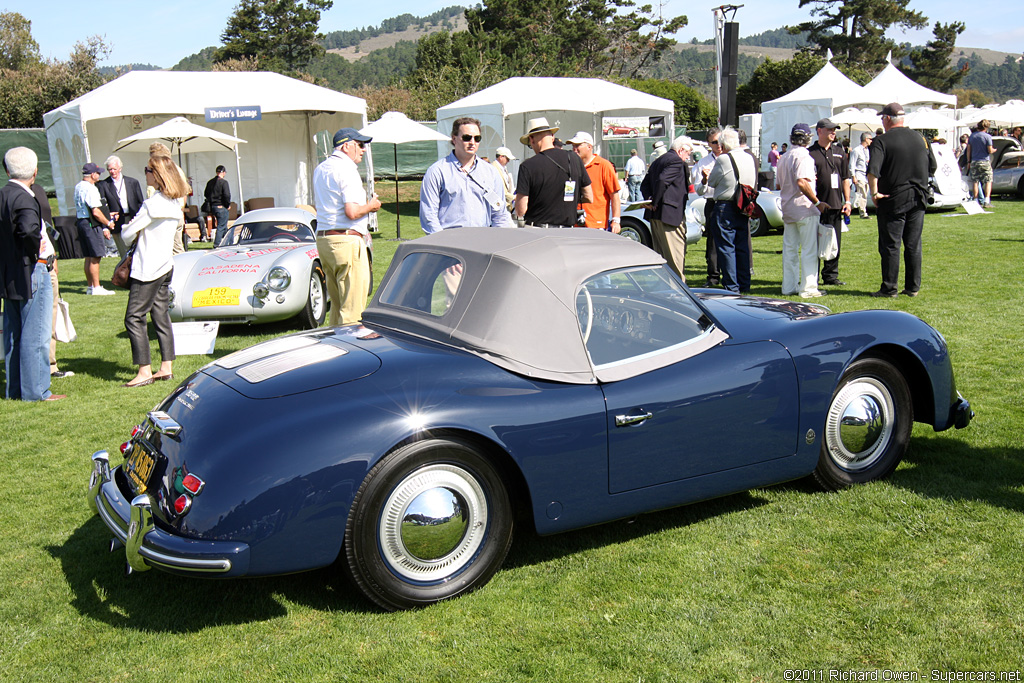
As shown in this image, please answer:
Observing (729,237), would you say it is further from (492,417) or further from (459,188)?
(492,417)

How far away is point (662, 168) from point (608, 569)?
6.60m

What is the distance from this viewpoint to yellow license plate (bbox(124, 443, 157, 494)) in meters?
3.33

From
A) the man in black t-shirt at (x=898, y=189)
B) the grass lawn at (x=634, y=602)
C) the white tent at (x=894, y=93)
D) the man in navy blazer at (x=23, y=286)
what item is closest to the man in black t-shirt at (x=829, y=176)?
the man in black t-shirt at (x=898, y=189)

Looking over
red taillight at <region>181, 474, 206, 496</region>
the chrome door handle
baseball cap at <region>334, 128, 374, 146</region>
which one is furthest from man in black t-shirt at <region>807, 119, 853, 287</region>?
red taillight at <region>181, 474, 206, 496</region>

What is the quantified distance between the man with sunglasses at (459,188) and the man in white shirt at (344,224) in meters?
0.53

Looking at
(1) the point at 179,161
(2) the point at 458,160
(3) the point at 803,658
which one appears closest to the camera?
(3) the point at 803,658

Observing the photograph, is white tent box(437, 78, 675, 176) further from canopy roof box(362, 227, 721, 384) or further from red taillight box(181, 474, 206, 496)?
red taillight box(181, 474, 206, 496)

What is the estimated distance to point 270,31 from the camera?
67.9 m

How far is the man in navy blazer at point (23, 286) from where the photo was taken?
20.5ft

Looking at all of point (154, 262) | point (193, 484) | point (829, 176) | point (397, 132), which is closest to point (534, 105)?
point (397, 132)

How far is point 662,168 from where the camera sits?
938cm

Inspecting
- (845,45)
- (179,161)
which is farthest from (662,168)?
(845,45)

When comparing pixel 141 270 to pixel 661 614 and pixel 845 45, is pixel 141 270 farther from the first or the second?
pixel 845 45

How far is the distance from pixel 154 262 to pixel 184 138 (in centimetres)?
1381
